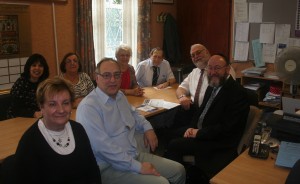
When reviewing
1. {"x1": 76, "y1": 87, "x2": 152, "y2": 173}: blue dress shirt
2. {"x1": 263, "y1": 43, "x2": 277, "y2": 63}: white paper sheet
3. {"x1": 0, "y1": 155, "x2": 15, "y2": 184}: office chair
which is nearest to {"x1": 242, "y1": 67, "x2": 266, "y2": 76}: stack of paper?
{"x1": 263, "y1": 43, "x2": 277, "y2": 63}: white paper sheet

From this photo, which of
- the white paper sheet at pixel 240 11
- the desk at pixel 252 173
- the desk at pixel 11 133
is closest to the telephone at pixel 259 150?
the desk at pixel 252 173

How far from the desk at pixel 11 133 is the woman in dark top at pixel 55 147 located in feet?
1.57

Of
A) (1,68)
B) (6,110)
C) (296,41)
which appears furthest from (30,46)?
(296,41)

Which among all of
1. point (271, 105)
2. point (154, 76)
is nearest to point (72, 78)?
point (154, 76)

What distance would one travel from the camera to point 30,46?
3623 millimetres

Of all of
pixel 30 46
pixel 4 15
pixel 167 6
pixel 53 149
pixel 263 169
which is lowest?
pixel 263 169

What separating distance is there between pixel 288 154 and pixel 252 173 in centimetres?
28

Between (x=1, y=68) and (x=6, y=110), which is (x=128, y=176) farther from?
(x=1, y=68)

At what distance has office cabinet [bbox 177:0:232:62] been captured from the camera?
511cm

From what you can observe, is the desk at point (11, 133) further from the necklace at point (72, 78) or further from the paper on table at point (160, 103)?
the paper on table at point (160, 103)

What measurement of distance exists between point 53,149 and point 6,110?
1.63m

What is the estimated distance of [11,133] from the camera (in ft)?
7.16

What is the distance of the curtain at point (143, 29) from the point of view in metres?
4.91

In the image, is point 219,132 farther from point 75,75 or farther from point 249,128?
point 75,75
